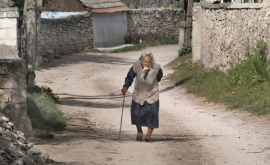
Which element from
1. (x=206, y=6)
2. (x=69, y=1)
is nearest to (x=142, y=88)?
(x=206, y=6)

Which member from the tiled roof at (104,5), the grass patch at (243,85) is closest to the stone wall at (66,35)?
the tiled roof at (104,5)

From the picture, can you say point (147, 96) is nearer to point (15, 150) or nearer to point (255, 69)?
point (15, 150)

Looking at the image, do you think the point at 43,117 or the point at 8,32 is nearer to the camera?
the point at 43,117

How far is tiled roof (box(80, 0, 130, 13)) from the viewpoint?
30.3 m

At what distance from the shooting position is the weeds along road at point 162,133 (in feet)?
24.0

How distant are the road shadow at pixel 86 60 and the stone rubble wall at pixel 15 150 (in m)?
15.5

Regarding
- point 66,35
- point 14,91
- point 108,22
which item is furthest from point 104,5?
point 14,91

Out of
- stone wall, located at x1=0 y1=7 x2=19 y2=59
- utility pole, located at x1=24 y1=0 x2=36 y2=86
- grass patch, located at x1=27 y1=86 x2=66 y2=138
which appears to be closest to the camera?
grass patch, located at x1=27 y1=86 x2=66 y2=138

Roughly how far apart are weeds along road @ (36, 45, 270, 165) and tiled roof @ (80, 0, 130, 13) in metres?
13.4

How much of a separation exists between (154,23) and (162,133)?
25.8 meters

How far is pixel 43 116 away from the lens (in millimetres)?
9391

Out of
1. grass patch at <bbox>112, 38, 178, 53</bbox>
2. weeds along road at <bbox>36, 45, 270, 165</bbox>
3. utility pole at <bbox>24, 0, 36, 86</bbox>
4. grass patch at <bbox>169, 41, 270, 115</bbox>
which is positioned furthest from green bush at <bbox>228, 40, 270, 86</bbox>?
grass patch at <bbox>112, 38, 178, 53</bbox>

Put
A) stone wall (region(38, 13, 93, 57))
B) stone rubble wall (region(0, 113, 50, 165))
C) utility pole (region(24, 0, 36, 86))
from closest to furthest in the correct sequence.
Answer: stone rubble wall (region(0, 113, 50, 165)), utility pole (region(24, 0, 36, 86)), stone wall (region(38, 13, 93, 57))

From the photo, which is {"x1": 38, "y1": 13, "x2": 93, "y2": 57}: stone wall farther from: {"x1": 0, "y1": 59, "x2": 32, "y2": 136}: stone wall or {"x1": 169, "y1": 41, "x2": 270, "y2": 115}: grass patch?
{"x1": 0, "y1": 59, "x2": 32, "y2": 136}: stone wall
